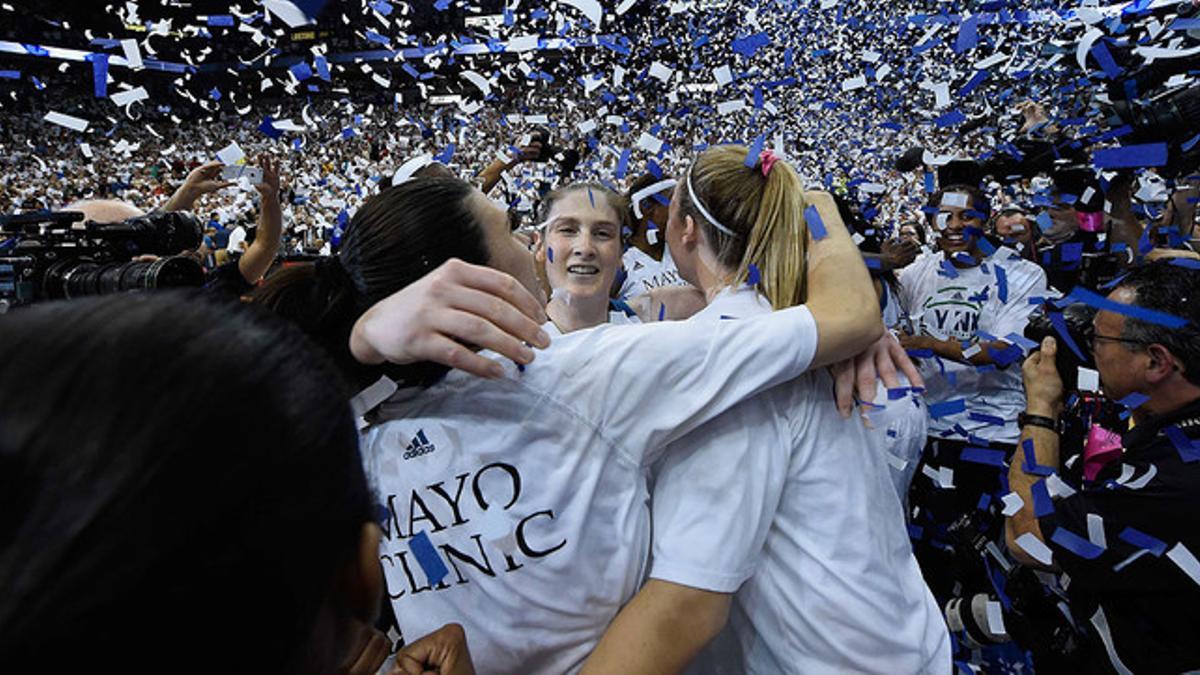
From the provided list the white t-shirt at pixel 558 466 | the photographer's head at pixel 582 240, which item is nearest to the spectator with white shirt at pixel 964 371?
the photographer's head at pixel 582 240

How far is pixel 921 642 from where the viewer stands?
1052mm

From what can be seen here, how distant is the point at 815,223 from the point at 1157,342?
1.13 m

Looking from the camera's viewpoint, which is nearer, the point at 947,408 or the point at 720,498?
the point at 720,498

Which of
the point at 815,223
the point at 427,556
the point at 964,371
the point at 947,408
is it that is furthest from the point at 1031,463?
the point at 427,556

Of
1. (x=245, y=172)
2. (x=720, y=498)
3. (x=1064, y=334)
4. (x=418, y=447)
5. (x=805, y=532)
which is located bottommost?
(x=1064, y=334)

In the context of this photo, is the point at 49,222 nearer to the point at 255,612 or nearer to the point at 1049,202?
the point at 255,612

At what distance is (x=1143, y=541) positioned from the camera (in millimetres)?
1578

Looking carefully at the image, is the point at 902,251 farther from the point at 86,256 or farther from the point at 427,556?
the point at 427,556

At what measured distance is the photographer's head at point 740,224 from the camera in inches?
48.4

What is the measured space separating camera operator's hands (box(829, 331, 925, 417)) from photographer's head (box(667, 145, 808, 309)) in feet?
0.55

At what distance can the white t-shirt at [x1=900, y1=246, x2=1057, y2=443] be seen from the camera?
3004 mm

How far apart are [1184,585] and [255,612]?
5.91 ft

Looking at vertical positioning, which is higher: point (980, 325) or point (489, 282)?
point (489, 282)

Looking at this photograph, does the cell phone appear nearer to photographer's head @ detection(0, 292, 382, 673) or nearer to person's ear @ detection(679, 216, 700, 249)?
person's ear @ detection(679, 216, 700, 249)
